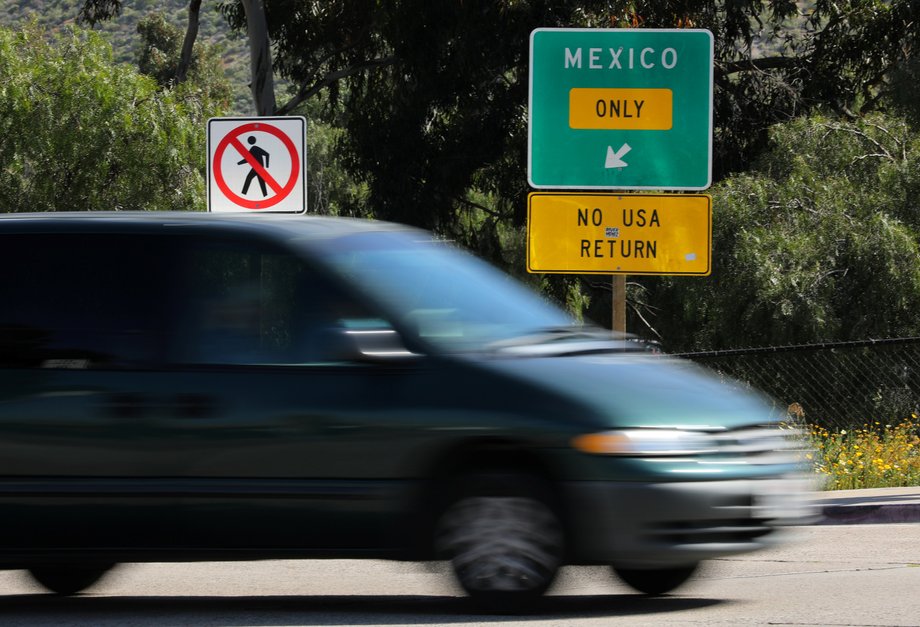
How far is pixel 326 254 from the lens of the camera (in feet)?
24.0

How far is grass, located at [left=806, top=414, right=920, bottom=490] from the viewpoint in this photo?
14.0 meters

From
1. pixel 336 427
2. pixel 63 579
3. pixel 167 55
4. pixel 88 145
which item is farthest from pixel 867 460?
pixel 167 55

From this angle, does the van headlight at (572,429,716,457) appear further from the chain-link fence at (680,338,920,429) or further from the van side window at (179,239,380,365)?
the chain-link fence at (680,338,920,429)

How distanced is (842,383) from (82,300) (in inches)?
480

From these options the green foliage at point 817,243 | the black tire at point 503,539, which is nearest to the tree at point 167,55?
the green foliage at point 817,243

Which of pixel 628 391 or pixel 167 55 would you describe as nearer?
pixel 628 391

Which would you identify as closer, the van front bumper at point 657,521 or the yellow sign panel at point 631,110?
the van front bumper at point 657,521

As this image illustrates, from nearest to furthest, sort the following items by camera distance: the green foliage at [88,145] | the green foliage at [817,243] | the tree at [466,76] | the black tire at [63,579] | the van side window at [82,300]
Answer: the van side window at [82,300] → the black tire at [63,579] → the green foliage at [817,243] → the tree at [466,76] → the green foliage at [88,145]

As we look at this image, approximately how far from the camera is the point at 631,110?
13539 mm

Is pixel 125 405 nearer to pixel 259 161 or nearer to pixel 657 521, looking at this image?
pixel 657 521

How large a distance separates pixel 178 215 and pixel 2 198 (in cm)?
2697

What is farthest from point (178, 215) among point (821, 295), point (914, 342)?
point (821, 295)

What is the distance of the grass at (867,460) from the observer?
14039 millimetres

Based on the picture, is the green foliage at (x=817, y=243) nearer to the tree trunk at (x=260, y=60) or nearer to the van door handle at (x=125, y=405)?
the tree trunk at (x=260, y=60)
